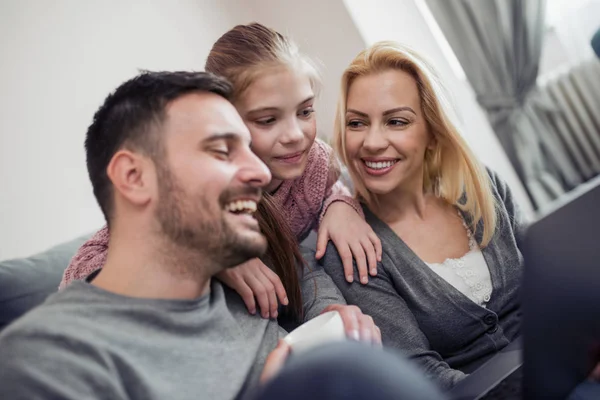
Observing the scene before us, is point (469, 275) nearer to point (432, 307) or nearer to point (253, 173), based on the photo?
point (432, 307)

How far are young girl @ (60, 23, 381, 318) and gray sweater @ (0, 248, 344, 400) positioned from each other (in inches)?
8.6

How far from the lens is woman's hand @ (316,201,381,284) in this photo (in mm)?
1388

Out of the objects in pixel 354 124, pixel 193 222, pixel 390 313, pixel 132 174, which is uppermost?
pixel 132 174

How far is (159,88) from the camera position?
41.4 inches

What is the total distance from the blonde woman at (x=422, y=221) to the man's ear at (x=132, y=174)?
1.91 feet

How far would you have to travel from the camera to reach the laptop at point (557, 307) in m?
0.72

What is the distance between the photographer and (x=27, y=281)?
4.72ft

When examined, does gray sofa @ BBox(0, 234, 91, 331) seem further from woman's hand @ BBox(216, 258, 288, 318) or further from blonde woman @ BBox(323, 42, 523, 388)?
blonde woman @ BBox(323, 42, 523, 388)

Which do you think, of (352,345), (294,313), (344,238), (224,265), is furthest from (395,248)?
(352,345)

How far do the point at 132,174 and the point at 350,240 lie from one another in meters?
0.61

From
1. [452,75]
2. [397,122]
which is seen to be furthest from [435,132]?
[452,75]

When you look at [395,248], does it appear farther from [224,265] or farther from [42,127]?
[42,127]

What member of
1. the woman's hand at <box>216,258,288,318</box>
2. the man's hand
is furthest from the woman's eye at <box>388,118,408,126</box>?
the man's hand

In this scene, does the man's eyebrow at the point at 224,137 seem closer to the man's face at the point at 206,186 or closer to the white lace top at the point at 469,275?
the man's face at the point at 206,186
